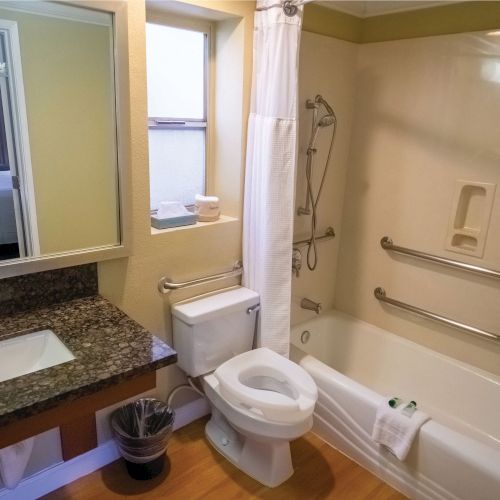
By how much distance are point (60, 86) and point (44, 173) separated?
0.32 metres

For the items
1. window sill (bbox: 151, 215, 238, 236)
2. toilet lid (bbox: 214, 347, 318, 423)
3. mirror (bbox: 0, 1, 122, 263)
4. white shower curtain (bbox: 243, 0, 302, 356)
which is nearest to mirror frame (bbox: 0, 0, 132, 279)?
mirror (bbox: 0, 1, 122, 263)

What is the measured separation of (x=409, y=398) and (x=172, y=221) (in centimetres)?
167

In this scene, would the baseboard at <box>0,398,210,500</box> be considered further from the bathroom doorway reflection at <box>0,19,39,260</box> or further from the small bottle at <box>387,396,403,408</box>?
the small bottle at <box>387,396,403,408</box>

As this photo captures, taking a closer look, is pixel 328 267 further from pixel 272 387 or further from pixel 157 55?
pixel 157 55

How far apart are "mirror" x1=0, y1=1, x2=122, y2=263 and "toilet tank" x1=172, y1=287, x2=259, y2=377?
47cm

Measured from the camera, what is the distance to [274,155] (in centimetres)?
191

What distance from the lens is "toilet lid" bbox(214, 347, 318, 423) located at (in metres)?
1.71

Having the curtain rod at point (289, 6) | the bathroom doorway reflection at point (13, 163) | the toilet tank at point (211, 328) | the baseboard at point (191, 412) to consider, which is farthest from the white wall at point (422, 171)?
the bathroom doorway reflection at point (13, 163)

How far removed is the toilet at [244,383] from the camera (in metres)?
1.75

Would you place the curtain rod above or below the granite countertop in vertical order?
above

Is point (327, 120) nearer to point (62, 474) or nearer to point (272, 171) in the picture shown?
point (272, 171)

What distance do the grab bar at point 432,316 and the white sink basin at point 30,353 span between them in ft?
6.08

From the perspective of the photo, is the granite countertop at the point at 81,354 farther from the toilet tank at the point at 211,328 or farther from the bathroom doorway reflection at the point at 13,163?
the toilet tank at the point at 211,328

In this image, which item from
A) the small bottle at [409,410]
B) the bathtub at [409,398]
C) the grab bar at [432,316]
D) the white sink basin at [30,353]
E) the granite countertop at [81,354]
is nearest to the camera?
the granite countertop at [81,354]
